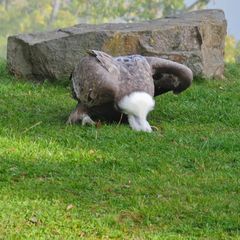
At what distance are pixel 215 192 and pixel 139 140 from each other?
1.42m

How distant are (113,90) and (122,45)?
2837 mm

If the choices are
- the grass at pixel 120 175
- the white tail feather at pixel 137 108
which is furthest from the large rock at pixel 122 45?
the white tail feather at pixel 137 108

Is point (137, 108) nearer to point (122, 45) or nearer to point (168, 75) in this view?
point (168, 75)

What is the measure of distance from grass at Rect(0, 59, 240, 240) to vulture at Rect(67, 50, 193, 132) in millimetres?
173

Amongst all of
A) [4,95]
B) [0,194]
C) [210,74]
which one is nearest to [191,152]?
[0,194]

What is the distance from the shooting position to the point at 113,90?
252 inches

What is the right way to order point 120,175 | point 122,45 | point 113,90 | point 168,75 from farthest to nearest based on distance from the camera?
1. point 122,45
2. point 168,75
3. point 113,90
4. point 120,175

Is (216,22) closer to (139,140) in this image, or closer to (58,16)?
(139,140)

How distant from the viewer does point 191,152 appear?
586 cm

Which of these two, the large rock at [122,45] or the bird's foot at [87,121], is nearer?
the bird's foot at [87,121]

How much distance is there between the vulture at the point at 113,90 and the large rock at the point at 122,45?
224 centimetres

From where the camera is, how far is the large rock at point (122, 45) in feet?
29.8

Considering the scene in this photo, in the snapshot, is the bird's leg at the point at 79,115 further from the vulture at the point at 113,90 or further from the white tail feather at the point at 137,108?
the white tail feather at the point at 137,108

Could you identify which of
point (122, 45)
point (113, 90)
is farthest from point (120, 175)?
point (122, 45)
